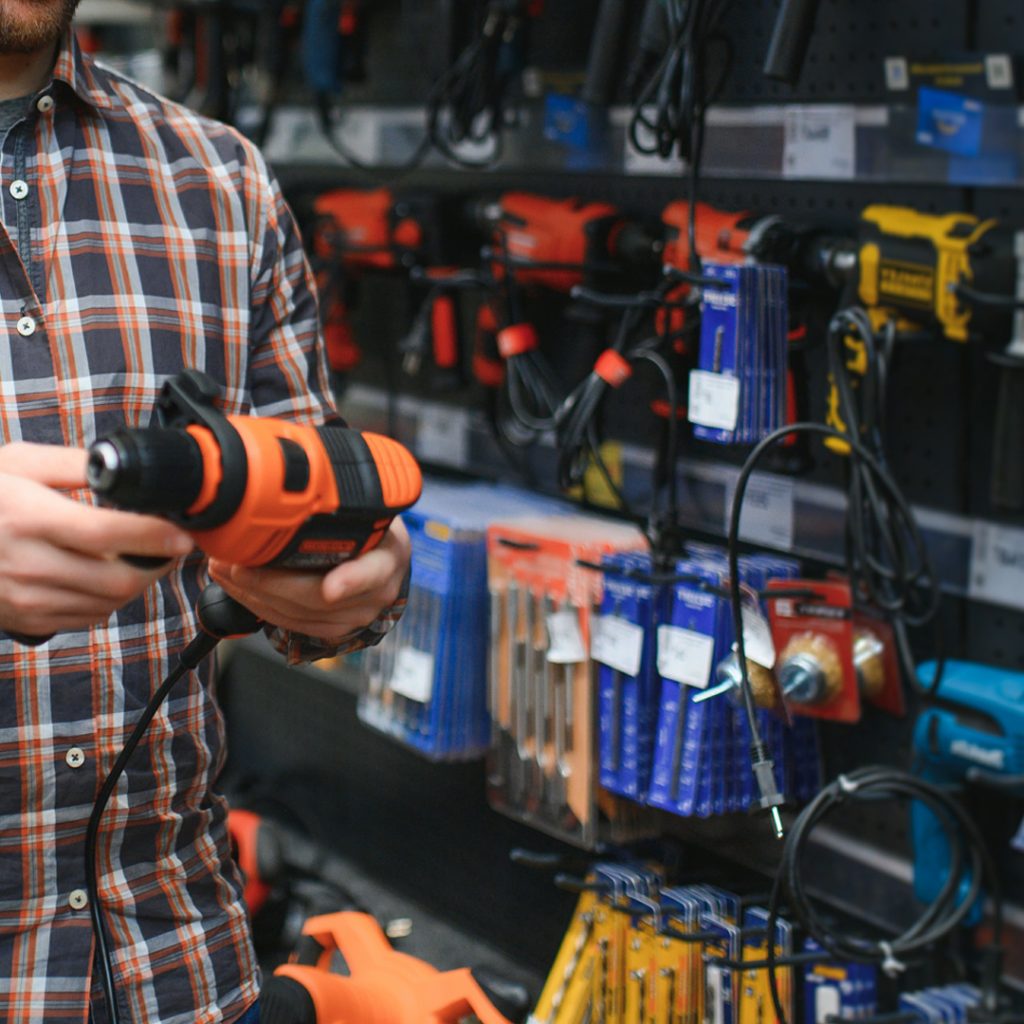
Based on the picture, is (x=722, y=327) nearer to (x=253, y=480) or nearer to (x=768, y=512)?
(x=768, y=512)

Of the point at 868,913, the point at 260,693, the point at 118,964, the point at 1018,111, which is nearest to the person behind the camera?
the point at 118,964

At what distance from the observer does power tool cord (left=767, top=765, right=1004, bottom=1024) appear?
1.61 m

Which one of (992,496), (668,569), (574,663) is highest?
(992,496)

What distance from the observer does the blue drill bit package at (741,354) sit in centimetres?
174

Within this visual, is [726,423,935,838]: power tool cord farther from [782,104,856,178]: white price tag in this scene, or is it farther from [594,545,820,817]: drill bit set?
[782,104,856,178]: white price tag

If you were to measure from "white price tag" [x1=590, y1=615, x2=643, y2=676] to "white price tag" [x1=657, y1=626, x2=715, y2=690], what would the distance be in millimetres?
31

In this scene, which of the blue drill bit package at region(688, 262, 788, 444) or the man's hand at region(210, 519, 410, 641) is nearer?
the man's hand at region(210, 519, 410, 641)

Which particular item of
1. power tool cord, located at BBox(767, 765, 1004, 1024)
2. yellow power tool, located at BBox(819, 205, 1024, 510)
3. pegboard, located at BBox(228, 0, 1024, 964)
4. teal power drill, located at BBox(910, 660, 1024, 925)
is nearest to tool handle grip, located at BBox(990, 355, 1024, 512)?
yellow power tool, located at BBox(819, 205, 1024, 510)

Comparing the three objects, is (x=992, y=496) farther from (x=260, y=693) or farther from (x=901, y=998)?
(x=260, y=693)

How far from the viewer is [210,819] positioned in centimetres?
123

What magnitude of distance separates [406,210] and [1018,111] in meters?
1.19

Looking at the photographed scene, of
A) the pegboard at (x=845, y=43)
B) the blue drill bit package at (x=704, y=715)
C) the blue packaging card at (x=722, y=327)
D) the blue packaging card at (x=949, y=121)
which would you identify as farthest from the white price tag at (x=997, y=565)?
the pegboard at (x=845, y=43)

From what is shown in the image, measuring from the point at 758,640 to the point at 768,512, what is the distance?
0.39 meters

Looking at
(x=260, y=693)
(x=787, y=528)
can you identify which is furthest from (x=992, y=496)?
(x=260, y=693)
